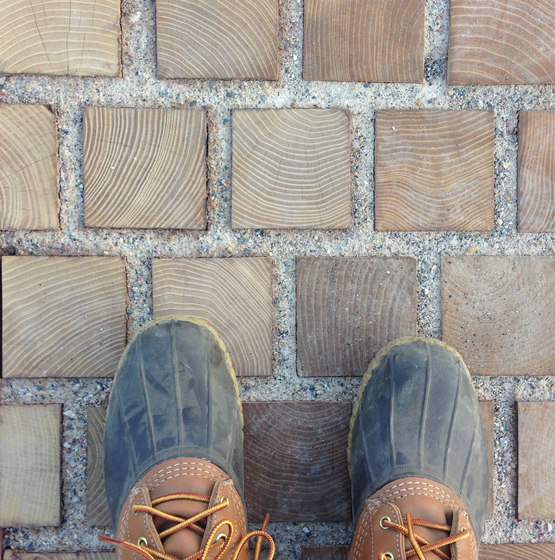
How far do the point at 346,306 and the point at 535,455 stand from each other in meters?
0.53

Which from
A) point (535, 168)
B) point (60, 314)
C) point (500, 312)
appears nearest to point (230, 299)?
point (60, 314)

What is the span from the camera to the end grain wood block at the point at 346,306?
3.20 ft

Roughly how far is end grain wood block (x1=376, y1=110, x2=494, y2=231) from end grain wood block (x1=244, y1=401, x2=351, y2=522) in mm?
437

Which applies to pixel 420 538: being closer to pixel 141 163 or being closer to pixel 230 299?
pixel 230 299

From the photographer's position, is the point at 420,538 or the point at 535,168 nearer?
the point at 420,538

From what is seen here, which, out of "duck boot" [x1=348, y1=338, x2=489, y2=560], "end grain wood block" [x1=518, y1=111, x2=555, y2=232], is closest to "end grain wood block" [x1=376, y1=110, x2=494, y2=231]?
"end grain wood block" [x1=518, y1=111, x2=555, y2=232]

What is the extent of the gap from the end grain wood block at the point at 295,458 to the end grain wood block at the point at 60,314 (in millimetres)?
354

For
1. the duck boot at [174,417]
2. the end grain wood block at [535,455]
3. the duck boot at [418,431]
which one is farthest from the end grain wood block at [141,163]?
the end grain wood block at [535,455]

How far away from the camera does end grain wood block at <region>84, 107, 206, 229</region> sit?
951 millimetres

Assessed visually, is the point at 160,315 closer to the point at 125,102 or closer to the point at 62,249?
the point at 62,249

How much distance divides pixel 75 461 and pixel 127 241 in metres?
0.49

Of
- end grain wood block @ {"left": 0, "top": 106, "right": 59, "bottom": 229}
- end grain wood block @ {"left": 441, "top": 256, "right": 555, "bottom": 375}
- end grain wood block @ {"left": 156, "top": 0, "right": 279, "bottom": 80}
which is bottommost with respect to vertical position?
end grain wood block @ {"left": 441, "top": 256, "right": 555, "bottom": 375}

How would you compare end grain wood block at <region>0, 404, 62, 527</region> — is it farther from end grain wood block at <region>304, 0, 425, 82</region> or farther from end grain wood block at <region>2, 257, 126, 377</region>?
end grain wood block at <region>304, 0, 425, 82</region>

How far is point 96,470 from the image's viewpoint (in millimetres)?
989
